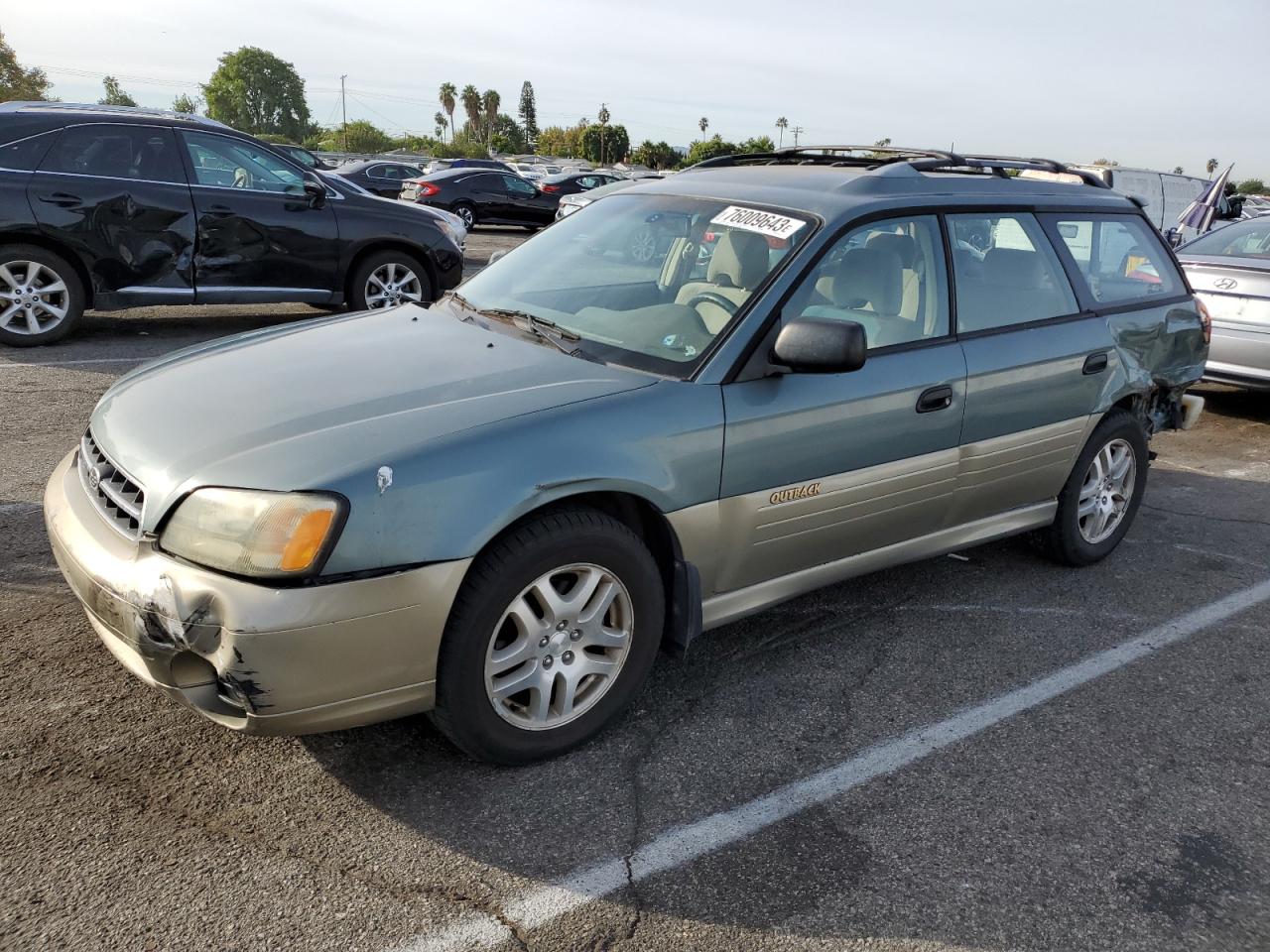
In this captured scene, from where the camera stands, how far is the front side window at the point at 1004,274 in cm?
390

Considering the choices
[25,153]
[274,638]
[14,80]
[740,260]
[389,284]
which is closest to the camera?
[274,638]

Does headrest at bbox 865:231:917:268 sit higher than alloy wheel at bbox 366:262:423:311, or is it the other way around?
headrest at bbox 865:231:917:268

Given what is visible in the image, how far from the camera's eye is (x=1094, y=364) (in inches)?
170

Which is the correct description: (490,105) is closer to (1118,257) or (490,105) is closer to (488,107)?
(488,107)

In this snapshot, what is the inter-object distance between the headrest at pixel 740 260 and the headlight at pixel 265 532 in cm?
162

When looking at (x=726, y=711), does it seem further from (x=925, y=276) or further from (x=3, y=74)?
(x=3, y=74)

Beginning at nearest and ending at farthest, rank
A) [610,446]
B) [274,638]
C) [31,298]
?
[274,638] → [610,446] → [31,298]

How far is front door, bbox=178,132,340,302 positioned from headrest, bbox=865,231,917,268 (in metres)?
6.28

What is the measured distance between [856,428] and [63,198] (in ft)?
22.5

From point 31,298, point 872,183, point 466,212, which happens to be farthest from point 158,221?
point 466,212

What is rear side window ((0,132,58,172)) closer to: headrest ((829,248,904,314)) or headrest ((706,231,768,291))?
headrest ((706,231,768,291))

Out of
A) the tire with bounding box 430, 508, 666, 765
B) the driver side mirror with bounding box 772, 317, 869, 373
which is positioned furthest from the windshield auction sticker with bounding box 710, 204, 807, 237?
the tire with bounding box 430, 508, 666, 765

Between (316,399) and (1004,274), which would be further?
(1004,274)

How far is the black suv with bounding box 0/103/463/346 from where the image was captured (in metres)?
7.71
